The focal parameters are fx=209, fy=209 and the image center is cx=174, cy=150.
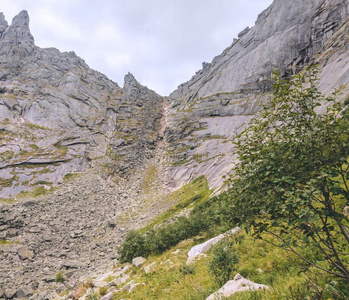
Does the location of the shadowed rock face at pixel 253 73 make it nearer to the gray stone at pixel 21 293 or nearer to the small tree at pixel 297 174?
the gray stone at pixel 21 293

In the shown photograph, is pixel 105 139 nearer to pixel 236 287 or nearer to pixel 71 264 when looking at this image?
pixel 71 264

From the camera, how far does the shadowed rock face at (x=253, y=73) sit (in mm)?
62031

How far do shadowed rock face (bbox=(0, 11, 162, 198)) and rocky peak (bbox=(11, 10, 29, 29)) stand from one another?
9301mm

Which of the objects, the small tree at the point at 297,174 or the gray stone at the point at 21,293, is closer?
the small tree at the point at 297,174

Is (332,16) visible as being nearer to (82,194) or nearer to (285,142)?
(285,142)

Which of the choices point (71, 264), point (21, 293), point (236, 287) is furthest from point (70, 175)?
point (236, 287)

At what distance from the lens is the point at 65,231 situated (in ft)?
149

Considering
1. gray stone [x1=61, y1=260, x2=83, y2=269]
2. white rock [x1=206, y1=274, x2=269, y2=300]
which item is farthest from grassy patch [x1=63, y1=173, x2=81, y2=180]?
white rock [x1=206, y1=274, x2=269, y2=300]

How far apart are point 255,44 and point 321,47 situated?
102 feet

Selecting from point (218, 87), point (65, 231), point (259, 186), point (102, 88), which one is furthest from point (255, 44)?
point (259, 186)

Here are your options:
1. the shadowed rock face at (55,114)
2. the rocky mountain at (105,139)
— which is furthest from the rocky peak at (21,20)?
the rocky mountain at (105,139)

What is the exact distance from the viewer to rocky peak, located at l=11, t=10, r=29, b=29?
153375 mm

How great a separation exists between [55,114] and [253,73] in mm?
90639

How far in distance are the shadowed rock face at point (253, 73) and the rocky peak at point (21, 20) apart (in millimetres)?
145418
